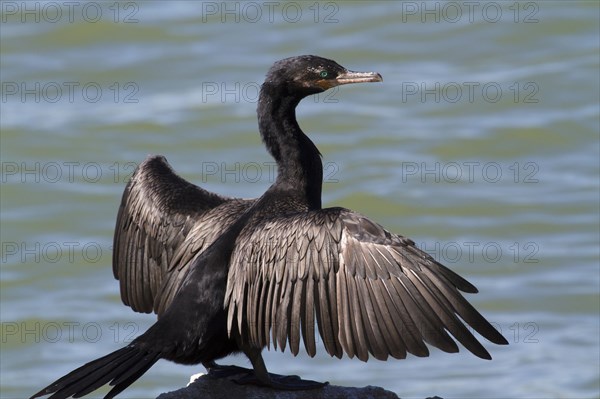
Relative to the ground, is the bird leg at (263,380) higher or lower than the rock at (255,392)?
higher

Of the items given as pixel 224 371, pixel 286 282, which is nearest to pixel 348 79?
pixel 286 282

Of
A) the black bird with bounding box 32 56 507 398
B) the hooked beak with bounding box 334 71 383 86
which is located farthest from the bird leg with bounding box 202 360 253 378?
the hooked beak with bounding box 334 71 383 86

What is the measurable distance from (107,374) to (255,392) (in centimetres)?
96

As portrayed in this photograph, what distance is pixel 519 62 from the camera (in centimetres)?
1855

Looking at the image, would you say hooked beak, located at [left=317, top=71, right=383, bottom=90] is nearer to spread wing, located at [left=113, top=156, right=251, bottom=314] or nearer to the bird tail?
spread wing, located at [left=113, top=156, right=251, bottom=314]

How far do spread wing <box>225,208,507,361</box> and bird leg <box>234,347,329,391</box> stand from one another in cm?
20

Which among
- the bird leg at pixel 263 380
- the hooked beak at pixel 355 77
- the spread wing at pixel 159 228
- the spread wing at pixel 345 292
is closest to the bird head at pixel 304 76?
the hooked beak at pixel 355 77

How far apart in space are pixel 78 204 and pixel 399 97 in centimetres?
461

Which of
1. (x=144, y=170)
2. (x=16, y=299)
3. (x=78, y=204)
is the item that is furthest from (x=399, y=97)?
(x=144, y=170)

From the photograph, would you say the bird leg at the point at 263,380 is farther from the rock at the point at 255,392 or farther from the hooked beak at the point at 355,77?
the hooked beak at the point at 355,77

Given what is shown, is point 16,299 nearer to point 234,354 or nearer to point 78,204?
point 78,204

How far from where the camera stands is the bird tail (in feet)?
22.8

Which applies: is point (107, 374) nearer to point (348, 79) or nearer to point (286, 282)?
point (286, 282)

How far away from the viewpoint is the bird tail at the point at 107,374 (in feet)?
22.8
